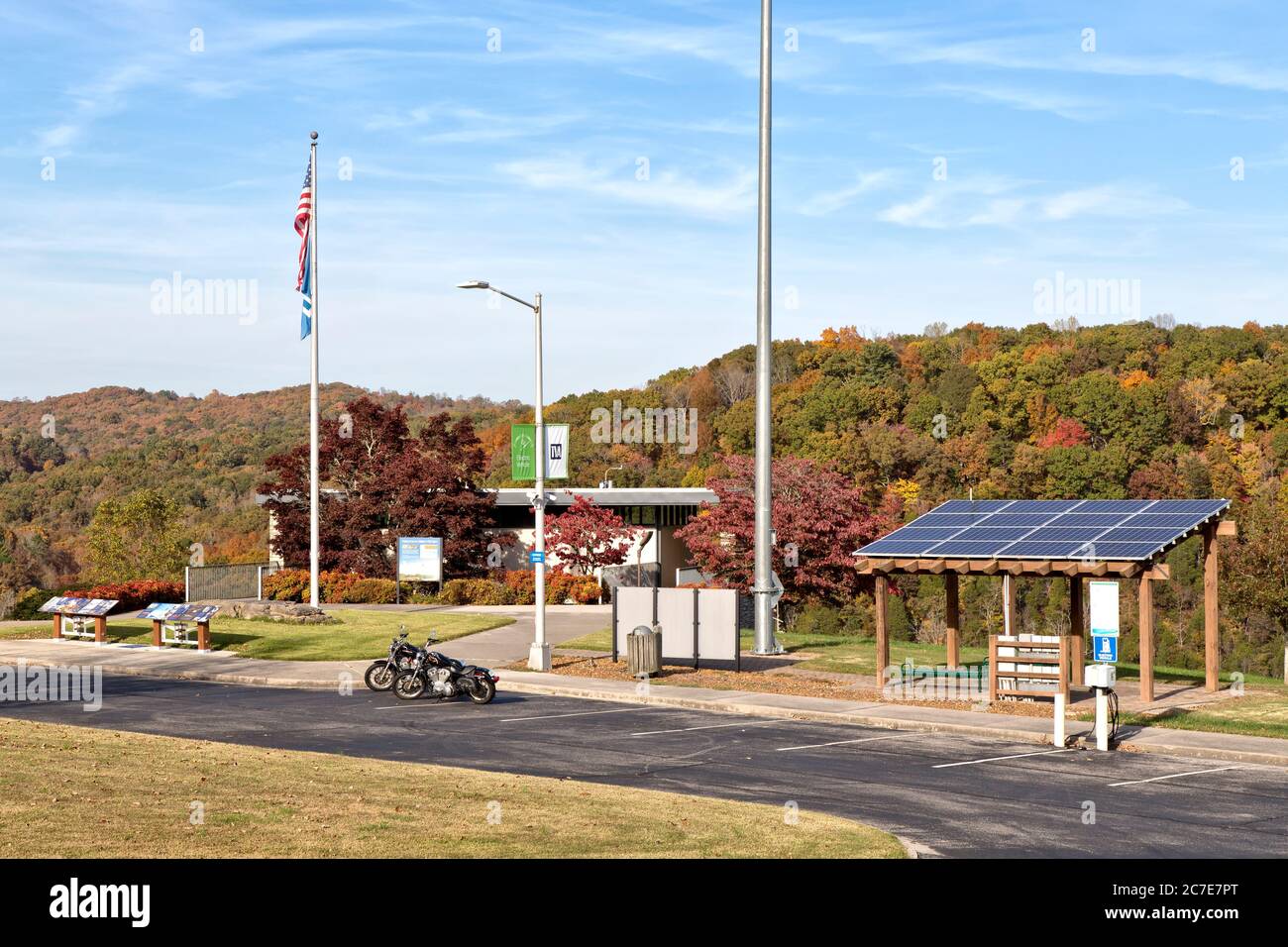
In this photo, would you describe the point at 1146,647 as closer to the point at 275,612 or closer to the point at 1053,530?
the point at 1053,530

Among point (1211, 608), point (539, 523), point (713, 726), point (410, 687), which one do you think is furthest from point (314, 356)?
point (1211, 608)

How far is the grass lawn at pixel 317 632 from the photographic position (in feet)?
111

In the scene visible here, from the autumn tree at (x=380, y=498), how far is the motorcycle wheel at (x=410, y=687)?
25750 mm

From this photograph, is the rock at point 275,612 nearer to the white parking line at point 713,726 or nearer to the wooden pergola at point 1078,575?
the wooden pergola at point 1078,575

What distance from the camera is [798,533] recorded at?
39.3 meters

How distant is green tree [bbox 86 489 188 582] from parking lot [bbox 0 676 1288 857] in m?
32.1

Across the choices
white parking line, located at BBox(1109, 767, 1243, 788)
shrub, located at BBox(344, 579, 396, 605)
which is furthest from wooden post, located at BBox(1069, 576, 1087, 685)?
shrub, located at BBox(344, 579, 396, 605)

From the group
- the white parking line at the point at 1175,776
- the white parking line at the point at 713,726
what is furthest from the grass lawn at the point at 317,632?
the white parking line at the point at 1175,776

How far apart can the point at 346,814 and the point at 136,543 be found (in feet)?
161

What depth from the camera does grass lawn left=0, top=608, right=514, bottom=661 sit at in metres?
33.8

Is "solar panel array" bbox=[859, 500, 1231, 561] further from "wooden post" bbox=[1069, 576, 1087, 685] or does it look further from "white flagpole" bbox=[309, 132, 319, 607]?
"white flagpole" bbox=[309, 132, 319, 607]

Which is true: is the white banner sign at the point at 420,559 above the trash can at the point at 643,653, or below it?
above

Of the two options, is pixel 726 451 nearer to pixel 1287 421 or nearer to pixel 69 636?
pixel 1287 421
